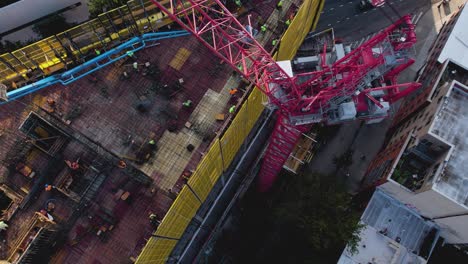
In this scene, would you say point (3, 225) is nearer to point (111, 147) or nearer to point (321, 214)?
point (111, 147)

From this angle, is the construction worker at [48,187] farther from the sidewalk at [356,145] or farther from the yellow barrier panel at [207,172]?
the sidewalk at [356,145]

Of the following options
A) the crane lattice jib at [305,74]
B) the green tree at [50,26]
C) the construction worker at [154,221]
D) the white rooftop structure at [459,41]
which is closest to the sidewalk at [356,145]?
the white rooftop structure at [459,41]

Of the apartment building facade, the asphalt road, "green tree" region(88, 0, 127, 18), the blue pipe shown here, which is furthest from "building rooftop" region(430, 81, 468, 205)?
"green tree" region(88, 0, 127, 18)

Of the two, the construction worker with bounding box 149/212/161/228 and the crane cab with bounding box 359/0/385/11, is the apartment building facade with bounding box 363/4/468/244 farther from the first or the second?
the construction worker with bounding box 149/212/161/228

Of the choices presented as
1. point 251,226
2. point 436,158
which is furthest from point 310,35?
point 251,226

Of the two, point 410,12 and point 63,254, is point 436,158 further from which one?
point 63,254

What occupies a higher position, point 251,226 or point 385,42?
point 385,42
